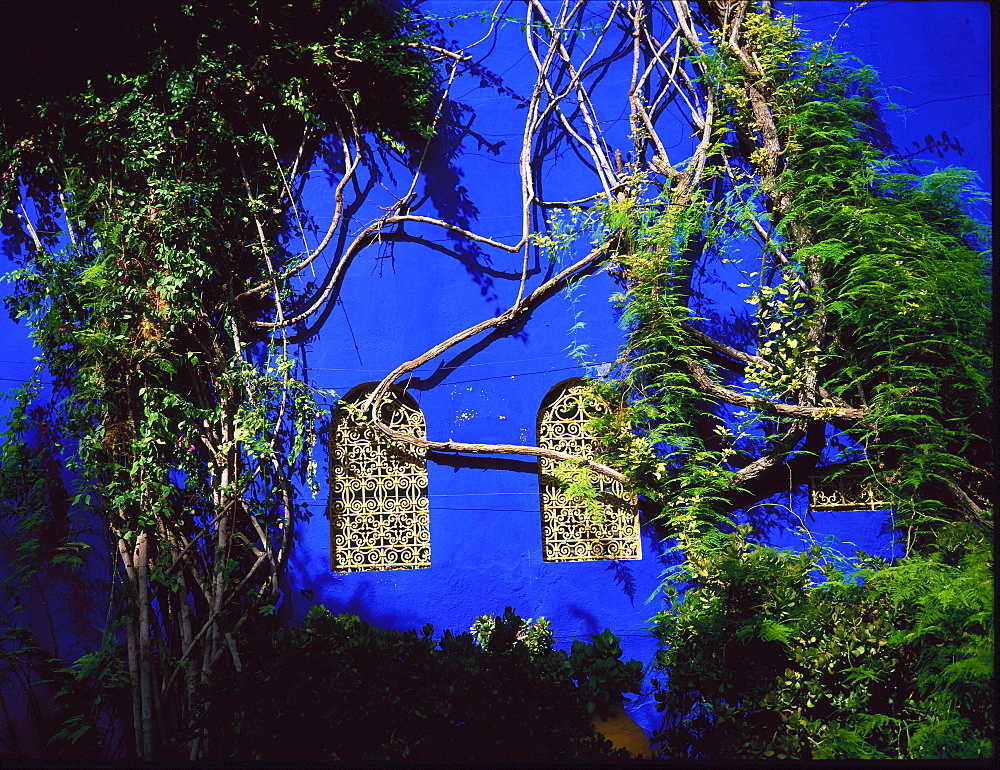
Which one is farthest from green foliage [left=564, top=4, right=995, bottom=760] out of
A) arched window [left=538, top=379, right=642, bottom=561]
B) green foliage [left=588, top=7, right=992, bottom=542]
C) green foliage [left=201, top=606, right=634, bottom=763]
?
green foliage [left=201, top=606, right=634, bottom=763]

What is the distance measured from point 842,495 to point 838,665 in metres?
1.25

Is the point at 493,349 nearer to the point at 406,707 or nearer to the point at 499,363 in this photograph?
the point at 499,363

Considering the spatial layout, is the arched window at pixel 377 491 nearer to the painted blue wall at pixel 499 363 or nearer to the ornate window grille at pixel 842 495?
the painted blue wall at pixel 499 363

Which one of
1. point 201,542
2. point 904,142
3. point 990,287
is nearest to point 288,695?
point 201,542

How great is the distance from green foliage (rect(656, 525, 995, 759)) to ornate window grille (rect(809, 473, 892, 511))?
27.2 inches

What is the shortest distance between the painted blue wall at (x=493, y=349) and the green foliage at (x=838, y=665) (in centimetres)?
72

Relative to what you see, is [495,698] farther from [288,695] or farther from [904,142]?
[904,142]

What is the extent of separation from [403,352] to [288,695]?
6.38 feet

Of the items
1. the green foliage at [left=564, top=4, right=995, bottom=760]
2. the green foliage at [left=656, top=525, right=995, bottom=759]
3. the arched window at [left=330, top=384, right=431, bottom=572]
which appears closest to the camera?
the green foliage at [left=656, top=525, right=995, bottom=759]

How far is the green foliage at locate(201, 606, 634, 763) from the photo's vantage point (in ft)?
9.87

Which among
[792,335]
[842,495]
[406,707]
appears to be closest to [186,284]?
[406,707]

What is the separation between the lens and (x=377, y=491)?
4230 mm

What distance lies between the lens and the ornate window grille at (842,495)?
163 inches

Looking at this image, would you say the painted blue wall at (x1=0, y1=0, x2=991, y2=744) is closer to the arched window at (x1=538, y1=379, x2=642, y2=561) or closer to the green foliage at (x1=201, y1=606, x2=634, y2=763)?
the arched window at (x1=538, y1=379, x2=642, y2=561)
